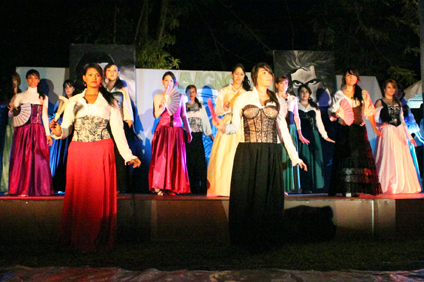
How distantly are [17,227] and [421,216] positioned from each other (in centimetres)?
428

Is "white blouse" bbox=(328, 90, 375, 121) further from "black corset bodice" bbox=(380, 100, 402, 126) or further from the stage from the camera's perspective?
the stage

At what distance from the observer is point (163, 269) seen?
12.4 feet

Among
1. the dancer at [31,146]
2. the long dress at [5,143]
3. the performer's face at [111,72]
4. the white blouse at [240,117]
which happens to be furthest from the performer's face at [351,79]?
the long dress at [5,143]

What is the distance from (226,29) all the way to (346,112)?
8.37 meters

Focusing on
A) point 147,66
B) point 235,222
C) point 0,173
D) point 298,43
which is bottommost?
point 235,222

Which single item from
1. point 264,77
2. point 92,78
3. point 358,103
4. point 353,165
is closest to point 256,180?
point 264,77

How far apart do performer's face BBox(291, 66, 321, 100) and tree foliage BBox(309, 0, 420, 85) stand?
4311mm

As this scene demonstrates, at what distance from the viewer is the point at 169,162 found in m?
6.66

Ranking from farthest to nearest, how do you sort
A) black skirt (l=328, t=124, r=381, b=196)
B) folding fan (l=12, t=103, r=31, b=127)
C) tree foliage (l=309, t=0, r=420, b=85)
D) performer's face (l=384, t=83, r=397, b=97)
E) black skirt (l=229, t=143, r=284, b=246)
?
tree foliage (l=309, t=0, r=420, b=85), performer's face (l=384, t=83, r=397, b=97), folding fan (l=12, t=103, r=31, b=127), black skirt (l=328, t=124, r=381, b=196), black skirt (l=229, t=143, r=284, b=246)

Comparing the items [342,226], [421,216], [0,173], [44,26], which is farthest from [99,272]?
[44,26]

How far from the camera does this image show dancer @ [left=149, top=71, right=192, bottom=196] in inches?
259

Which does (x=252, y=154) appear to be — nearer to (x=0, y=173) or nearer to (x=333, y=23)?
(x=0, y=173)

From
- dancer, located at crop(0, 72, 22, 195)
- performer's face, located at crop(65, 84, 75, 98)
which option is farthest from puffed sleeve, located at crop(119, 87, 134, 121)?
dancer, located at crop(0, 72, 22, 195)

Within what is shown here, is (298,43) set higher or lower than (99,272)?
higher
